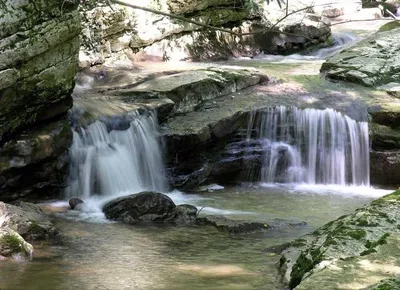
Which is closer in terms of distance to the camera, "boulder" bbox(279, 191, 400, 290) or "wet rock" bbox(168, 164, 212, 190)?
"boulder" bbox(279, 191, 400, 290)

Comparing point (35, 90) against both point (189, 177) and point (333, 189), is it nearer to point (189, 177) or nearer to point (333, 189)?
point (189, 177)

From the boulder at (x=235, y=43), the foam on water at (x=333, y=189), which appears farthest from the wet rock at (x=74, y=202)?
the boulder at (x=235, y=43)

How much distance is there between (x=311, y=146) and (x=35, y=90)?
528cm

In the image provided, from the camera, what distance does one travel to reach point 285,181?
10.6 meters

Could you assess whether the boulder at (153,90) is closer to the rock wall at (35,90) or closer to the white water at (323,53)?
the rock wall at (35,90)

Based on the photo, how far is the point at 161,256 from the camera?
6.01 m

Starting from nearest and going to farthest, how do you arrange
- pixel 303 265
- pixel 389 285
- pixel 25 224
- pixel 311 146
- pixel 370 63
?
pixel 389 285 → pixel 303 265 → pixel 25 224 → pixel 311 146 → pixel 370 63

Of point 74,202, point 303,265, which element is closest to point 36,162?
point 74,202

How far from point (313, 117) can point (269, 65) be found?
4179 mm

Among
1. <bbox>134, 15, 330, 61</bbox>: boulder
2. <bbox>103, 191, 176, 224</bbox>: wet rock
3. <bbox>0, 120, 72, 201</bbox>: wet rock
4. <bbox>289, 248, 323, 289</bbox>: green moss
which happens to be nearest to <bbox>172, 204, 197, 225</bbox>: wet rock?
<bbox>103, 191, 176, 224</bbox>: wet rock

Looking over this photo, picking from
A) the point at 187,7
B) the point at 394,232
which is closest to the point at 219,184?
the point at 394,232

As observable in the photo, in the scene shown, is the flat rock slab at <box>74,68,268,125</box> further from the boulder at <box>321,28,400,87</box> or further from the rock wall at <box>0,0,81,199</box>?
the boulder at <box>321,28,400,87</box>

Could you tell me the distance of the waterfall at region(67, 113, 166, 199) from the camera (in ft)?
29.4

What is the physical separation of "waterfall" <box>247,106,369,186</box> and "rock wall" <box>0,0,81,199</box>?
12.1ft
